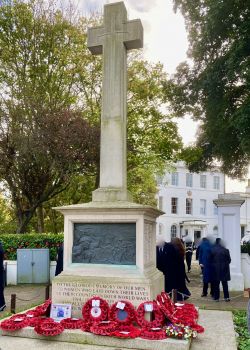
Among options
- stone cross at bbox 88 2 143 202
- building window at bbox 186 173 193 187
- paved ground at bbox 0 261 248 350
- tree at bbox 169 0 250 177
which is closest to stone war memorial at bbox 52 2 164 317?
stone cross at bbox 88 2 143 202

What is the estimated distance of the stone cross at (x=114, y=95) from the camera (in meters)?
7.86

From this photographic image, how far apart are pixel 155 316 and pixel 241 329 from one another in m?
2.10

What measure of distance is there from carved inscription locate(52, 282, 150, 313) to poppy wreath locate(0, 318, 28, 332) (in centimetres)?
77

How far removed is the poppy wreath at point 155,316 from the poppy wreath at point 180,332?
0.80 feet

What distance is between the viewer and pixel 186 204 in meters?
51.3

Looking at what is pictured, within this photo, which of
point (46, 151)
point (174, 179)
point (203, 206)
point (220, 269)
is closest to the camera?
point (220, 269)

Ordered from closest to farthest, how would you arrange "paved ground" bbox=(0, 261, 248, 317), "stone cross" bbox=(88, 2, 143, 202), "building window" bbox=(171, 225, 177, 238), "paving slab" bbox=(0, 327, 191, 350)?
1. "paving slab" bbox=(0, 327, 191, 350)
2. "stone cross" bbox=(88, 2, 143, 202)
3. "paved ground" bbox=(0, 261, 248, 317)
4. "building window" bbox=(171, 225, 177, 238)

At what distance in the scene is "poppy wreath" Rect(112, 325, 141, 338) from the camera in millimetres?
6191

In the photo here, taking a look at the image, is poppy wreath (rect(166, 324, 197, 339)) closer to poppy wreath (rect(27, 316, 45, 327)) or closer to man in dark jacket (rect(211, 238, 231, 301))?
poppy wreath (rect(27, 316, 45, 327))

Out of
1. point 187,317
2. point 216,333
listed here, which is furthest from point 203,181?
point 187,317

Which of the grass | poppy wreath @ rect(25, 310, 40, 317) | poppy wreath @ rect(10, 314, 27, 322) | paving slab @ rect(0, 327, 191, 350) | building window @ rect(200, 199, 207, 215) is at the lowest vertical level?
the grass

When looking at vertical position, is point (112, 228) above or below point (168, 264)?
above

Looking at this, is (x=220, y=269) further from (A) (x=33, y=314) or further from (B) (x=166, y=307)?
(A) (x=33, y=314)

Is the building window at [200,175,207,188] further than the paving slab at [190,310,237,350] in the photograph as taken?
Yes
